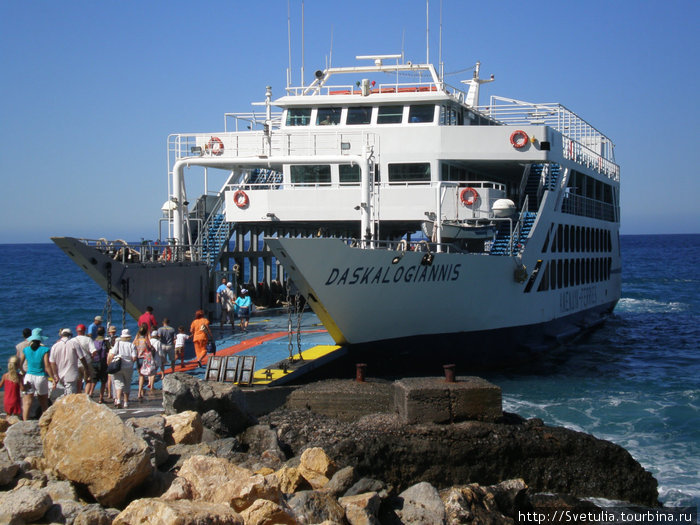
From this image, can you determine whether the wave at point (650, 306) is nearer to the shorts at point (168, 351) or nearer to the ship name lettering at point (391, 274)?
the ship name lettering at point (391, 274)

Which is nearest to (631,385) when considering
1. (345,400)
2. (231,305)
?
(345,400)

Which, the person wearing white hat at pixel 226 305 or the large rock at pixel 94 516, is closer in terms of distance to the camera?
the large rock at pixel 94 516

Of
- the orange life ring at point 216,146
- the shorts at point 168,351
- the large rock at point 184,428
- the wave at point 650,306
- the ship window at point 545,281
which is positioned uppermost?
the orange life ring at point 216,146

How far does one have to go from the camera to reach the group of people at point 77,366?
1162cm

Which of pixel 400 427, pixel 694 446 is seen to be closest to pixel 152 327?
pixel 400 427

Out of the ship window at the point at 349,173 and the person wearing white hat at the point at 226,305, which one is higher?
the ship window at the point at 349,173

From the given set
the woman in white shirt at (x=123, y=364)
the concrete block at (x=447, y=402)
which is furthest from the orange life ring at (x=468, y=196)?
the woman in white shirt at (x=123, y=364)

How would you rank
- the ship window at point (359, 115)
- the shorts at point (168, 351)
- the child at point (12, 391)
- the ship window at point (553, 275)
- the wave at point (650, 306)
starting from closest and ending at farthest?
the child at point (12, 391)
the shorts at point (168, 351)
the ship window at point (359, 115)
the ship window at point (553, 275)
the wave at point (650, 306)

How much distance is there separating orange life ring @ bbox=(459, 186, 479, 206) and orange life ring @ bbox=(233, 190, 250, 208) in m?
5.80

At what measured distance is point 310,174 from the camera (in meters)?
22.0

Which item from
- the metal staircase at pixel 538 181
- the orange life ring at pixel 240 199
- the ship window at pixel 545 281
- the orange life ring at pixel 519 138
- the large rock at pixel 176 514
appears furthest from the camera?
the ship window at pixel 545 281

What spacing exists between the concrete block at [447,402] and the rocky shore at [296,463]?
4cm

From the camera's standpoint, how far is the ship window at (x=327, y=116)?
73.6 feet

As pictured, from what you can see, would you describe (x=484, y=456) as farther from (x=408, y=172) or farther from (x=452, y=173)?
(x=452, y=173)
